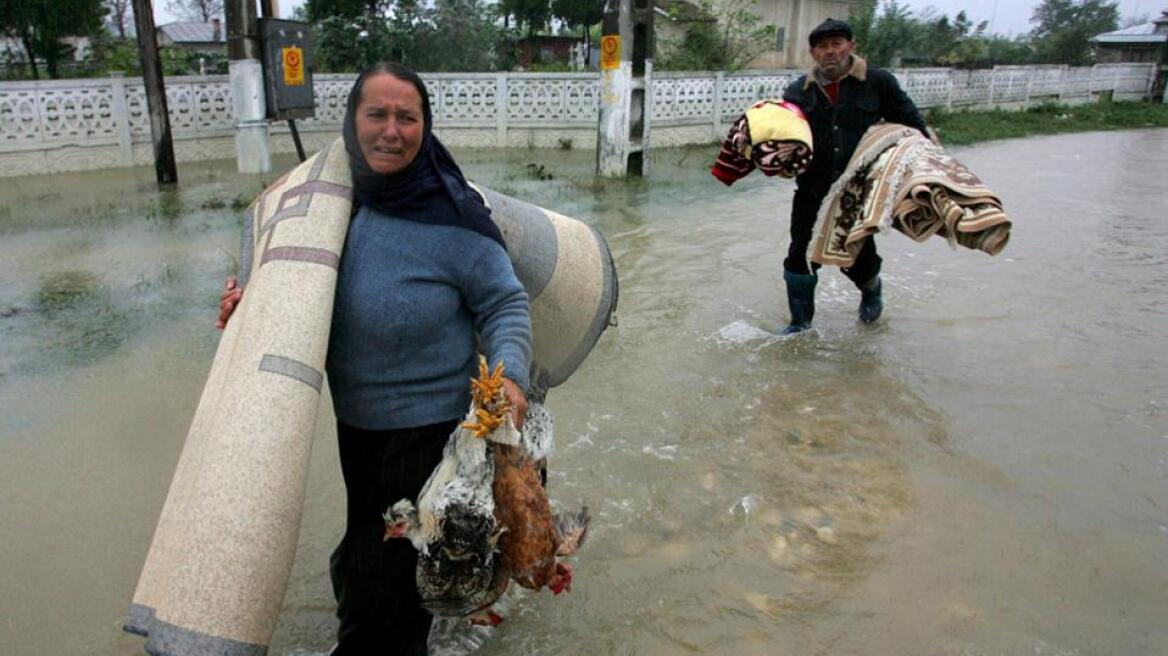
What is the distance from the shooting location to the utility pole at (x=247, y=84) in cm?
900

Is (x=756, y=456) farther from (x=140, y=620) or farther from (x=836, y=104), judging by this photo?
(x=140, y=620)

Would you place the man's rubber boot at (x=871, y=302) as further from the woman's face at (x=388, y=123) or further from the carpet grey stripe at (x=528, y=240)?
the woman's face at (x=388, y=123)

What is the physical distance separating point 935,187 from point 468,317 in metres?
2.58

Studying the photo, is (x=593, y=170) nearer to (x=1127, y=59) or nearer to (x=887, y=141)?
(x=887, y=141)

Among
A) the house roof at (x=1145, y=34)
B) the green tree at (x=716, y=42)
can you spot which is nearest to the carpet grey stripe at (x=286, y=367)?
the green tree at (x=716, y=42)

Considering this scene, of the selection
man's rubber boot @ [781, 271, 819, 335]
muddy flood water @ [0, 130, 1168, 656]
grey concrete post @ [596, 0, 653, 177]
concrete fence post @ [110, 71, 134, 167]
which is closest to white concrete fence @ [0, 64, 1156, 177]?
concrete fence post @ [110, 71, 134, 167]

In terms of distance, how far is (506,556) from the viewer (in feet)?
6.64

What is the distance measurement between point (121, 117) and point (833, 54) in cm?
955

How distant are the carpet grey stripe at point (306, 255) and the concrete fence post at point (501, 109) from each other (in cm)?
1193

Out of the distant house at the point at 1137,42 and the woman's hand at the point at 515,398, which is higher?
the distant house at the point at 1137,42

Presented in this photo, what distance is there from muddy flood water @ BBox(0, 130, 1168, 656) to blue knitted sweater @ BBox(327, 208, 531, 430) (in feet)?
2.95

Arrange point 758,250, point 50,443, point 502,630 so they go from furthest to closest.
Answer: point 758,250, point 50,443, point 502,630

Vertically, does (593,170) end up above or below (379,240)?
below

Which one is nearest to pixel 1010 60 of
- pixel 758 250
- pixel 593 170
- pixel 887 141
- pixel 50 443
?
pixel 593 170
